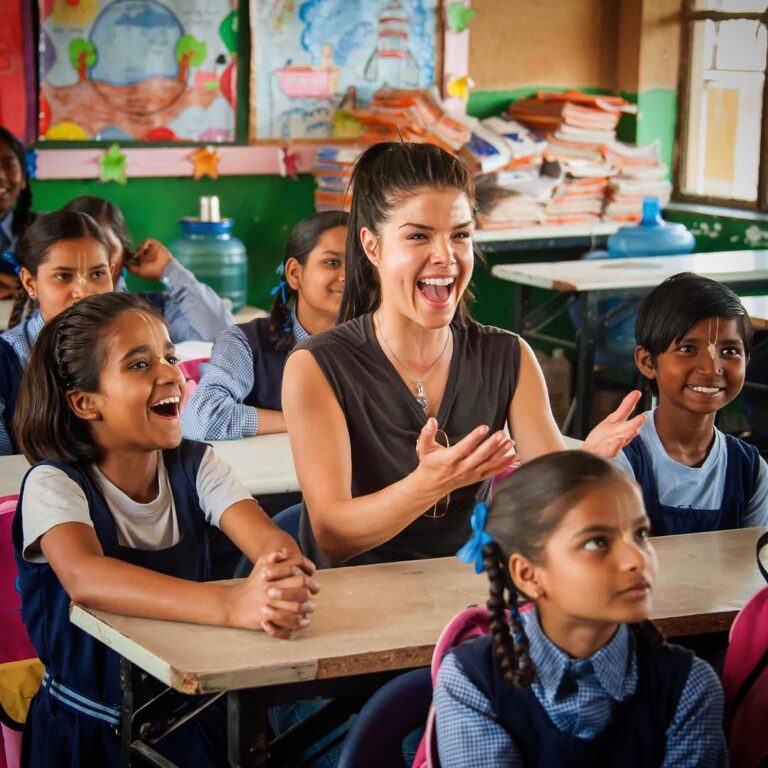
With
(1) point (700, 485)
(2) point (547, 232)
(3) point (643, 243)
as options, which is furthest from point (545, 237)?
(1) point (700, 485)

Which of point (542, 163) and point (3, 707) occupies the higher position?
point (542, 163)

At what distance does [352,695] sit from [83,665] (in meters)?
0.45

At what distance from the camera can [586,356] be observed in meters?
4.70

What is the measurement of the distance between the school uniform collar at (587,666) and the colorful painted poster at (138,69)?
13.0 ft

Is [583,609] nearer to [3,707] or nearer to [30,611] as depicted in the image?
[30,611]

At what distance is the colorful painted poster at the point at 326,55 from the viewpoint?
5340 mm

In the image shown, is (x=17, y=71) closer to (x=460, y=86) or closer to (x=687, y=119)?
(x=460, y=86)

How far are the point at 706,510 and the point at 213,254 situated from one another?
328 centimetres

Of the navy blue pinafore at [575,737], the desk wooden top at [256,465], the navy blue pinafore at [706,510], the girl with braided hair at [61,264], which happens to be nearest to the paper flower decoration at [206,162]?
the girl with braided hair at [61,264]

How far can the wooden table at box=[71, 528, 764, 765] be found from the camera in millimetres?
1557

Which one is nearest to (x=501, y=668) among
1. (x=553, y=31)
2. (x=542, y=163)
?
(x=542, y=163)

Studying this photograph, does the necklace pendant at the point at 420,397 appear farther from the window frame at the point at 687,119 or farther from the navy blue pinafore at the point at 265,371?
the window frame at the point at 687,119

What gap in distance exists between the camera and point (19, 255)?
3.40m

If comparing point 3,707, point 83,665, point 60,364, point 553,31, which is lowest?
point 3,707
